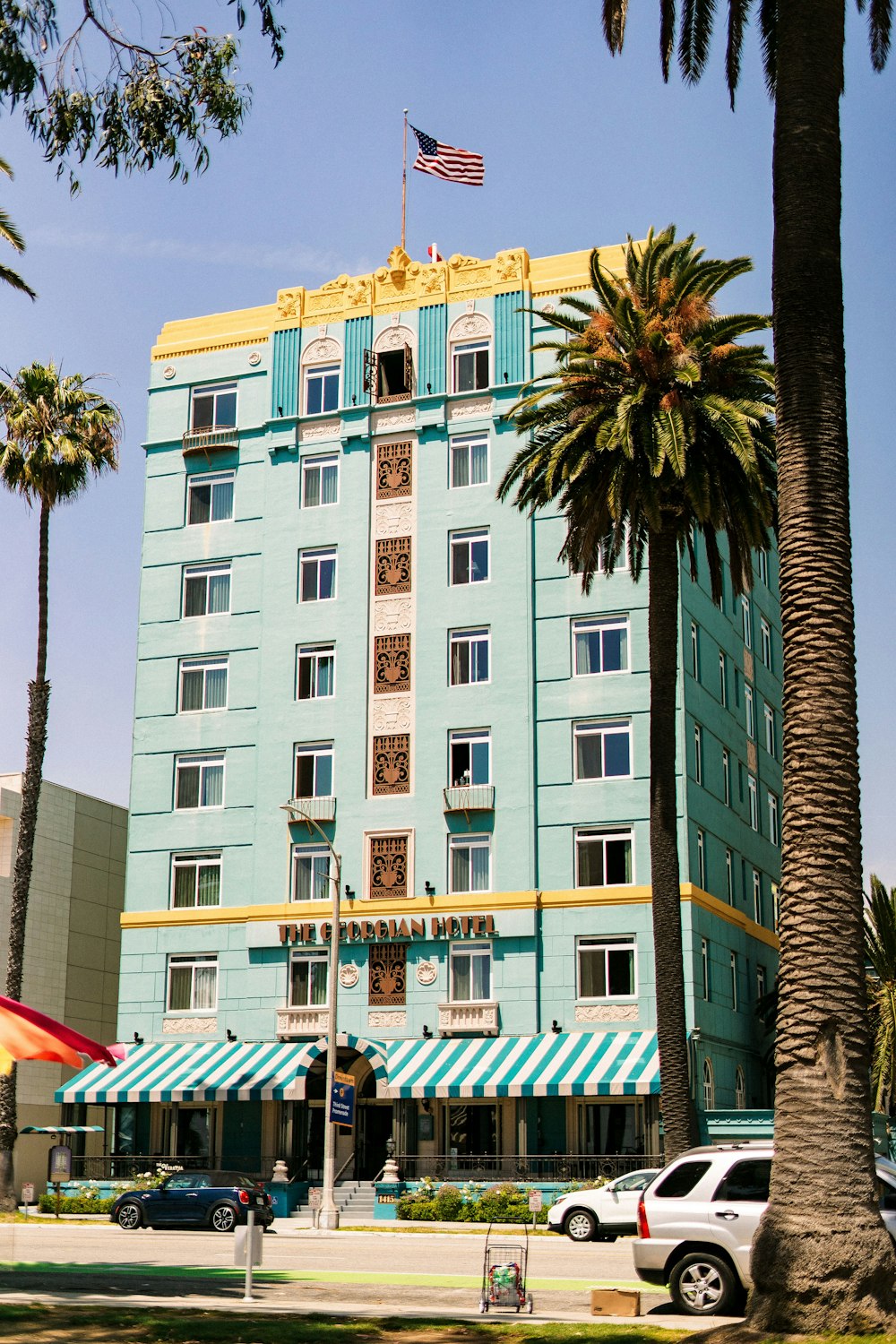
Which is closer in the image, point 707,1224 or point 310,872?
point 707,1224

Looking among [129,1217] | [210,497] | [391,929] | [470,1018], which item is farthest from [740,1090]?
[210,497]

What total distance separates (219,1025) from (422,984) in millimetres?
7015

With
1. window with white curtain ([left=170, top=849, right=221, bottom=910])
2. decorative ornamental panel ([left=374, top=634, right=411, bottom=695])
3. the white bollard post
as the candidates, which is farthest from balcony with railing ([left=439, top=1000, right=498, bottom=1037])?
the white bollard post

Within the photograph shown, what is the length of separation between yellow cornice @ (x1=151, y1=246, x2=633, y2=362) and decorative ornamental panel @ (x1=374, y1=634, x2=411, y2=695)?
462 inches

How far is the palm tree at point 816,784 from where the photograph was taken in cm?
1462

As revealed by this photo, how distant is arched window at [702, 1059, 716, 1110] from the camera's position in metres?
46.4

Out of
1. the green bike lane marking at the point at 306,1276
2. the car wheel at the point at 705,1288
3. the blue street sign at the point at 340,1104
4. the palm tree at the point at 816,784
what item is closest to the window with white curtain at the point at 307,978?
the blue street sign at the point at 340,1104

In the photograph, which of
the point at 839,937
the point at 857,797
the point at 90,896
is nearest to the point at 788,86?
the point at 857,797

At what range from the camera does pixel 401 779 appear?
164 feet

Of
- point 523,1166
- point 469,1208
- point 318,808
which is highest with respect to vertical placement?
point 318,808

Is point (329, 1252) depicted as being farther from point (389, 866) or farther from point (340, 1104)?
point (389, 866)

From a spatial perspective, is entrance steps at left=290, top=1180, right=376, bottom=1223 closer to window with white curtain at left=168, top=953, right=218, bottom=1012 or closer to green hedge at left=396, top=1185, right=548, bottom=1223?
green hedge at left=396, top=1185, right=548, bottom=1223

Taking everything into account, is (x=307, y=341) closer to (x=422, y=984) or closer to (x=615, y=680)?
(x=615, y=680)

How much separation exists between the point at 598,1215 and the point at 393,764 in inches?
774
